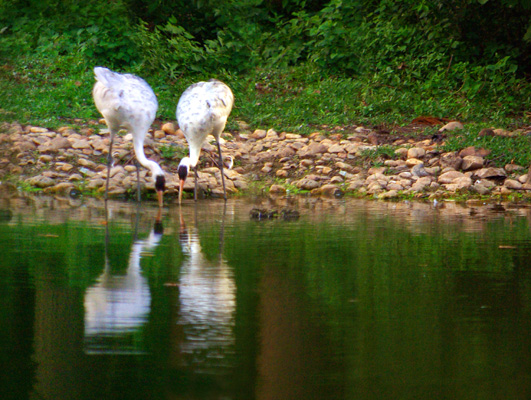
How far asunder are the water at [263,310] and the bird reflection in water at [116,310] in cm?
1

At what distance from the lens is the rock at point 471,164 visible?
12.2 metres

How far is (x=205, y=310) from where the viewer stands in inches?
201

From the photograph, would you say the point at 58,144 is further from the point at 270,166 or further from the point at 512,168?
the point at 512,168

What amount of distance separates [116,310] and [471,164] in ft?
26.5

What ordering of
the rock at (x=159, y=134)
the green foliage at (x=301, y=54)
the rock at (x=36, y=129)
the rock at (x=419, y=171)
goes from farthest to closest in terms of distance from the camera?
the green foliage at (x=301, y=54), the rock at (x=159, y=134), the rock at (x=36, y=129), the rock at (x=419, y=171)

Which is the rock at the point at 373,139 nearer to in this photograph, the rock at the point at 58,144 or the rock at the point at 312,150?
the rock at the point at 312,150

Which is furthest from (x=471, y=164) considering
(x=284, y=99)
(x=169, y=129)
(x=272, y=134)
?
(x=284, y=99)

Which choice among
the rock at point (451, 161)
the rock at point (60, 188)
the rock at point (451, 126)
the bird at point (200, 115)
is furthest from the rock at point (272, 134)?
the rock at point (60, 188)

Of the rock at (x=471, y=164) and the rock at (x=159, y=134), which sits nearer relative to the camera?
the rock at (x=471, y=164)

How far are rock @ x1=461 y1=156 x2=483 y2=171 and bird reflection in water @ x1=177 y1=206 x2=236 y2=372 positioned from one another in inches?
235

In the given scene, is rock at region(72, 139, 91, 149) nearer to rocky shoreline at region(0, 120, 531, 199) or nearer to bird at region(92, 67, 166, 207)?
rocky shoreline at region(0, 120, 531, 199)

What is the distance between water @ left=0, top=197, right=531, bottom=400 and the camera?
387 centimetres

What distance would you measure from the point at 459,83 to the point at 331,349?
13.8 m

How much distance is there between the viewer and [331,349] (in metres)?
4.33
